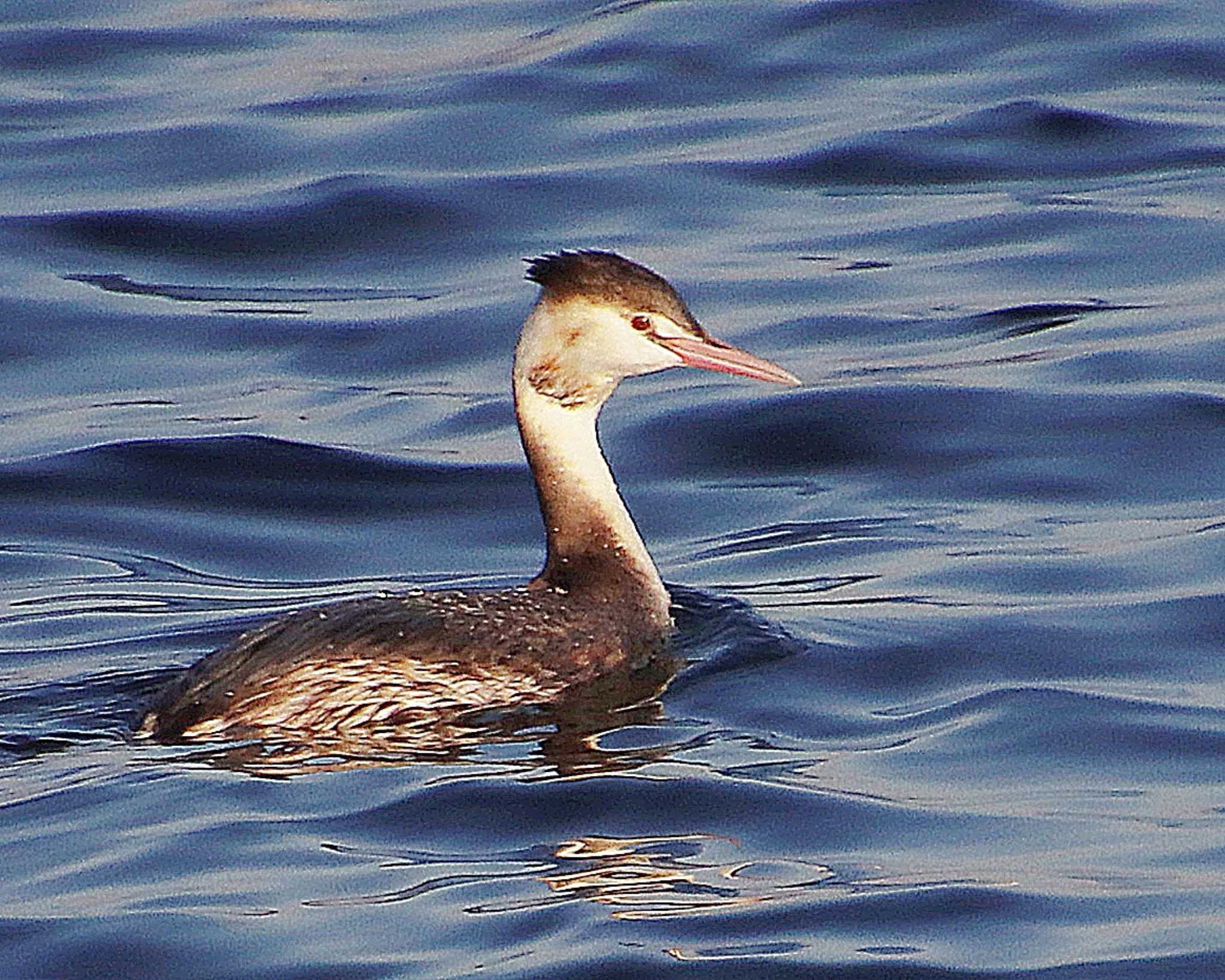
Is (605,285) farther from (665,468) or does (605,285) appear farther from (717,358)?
(665,468)

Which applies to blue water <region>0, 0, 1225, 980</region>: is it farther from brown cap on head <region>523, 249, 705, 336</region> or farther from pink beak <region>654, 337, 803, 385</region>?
brown cap on head <region>523, 249, 705, 336</region>

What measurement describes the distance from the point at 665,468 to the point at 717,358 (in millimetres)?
2605

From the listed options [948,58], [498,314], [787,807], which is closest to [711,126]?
[948,58]

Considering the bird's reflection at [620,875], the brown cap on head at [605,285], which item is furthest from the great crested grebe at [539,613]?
the bird's reflection at [620,875]

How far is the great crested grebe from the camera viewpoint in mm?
8695

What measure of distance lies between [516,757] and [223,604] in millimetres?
2071

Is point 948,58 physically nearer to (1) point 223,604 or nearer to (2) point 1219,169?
(2) point 1219,169

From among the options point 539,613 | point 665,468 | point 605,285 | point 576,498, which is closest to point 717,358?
point 605,285

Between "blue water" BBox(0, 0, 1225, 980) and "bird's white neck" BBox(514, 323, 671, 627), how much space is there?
0.30m

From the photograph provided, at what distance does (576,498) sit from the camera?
32.2 ft

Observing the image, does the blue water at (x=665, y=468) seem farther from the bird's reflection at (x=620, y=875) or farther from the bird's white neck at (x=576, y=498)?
the bird's white neck at (x=576, y=498)

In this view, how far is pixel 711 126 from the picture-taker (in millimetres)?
17266

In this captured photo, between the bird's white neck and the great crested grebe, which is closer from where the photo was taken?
the great crested grebe

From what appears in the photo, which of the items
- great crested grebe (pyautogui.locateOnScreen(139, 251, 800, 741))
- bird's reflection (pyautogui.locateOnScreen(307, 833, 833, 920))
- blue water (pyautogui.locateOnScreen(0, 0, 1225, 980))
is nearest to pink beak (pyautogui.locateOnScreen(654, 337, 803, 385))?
great crested grebe (pyautogui.locateOnScreen(139, 251, 800, 741))
